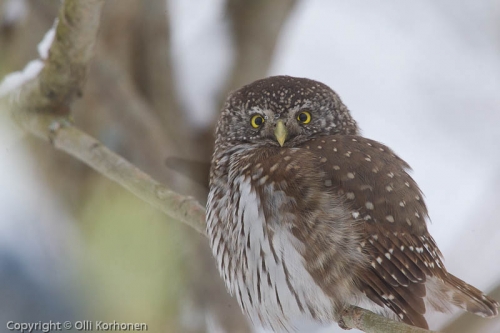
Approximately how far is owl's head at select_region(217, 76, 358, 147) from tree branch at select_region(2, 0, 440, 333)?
63 cm

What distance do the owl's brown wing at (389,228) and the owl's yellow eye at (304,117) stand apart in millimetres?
568

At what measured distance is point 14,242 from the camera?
4312 mm

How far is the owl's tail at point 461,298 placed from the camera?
11.0 feet

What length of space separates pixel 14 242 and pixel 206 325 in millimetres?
1787

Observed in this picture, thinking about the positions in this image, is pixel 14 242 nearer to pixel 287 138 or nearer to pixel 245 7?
pixel 287 138

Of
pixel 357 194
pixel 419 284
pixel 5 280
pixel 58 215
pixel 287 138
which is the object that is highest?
pixel 58 215

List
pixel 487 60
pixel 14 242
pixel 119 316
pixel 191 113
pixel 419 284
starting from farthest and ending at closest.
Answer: pixel 191 113, pixel 487 60, pixel 119 316, pixel 14 242, pixel 419 284

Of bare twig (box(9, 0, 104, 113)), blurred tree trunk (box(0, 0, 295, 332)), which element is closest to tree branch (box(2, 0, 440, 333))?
bare twig (box(9, 0, 104, 113))

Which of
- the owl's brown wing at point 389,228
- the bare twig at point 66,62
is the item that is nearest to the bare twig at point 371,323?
the owl's brown wing at point 389,228

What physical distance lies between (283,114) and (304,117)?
15cm

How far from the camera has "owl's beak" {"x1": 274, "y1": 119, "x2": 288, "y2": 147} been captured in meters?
3.90

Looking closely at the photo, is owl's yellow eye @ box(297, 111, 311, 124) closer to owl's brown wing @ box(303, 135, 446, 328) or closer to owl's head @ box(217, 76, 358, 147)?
owl's head @ box(217, 76, 358, 147)

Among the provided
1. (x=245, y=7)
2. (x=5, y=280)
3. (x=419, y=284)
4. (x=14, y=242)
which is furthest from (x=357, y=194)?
(x=245, y=7)

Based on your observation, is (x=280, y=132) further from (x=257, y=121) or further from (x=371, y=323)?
(x=371, y=323)
